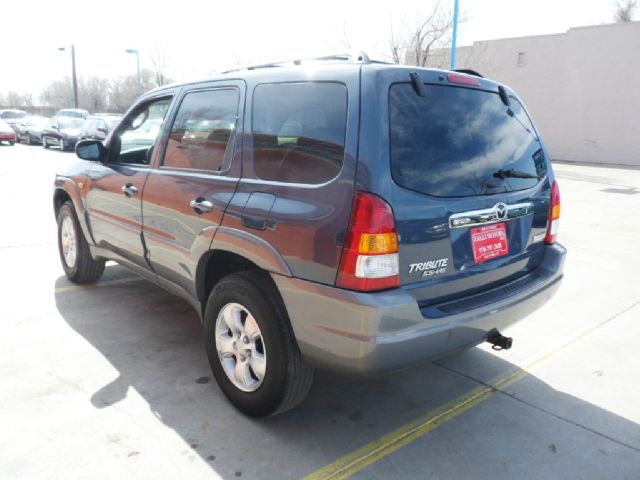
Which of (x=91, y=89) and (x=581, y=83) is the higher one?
(x=91, y=89)

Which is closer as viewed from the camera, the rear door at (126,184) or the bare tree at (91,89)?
the rear door at (126,184)

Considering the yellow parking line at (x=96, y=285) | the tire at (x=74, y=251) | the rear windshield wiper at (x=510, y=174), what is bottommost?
the yellow parking line at (x=96, y=285)

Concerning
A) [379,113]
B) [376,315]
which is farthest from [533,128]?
[376,315]

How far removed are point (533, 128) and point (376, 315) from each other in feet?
5.86

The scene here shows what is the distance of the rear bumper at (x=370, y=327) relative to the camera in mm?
2297

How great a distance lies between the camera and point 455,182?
259 cm

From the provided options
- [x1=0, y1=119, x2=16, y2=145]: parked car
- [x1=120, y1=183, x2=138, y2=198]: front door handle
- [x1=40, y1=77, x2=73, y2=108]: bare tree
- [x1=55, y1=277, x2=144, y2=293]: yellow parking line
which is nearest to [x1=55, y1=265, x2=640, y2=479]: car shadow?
[x1=120, y1=183, x2=138, y2=198]: front door handle

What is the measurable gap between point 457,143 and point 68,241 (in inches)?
156

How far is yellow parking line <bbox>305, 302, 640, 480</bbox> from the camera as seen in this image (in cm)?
254

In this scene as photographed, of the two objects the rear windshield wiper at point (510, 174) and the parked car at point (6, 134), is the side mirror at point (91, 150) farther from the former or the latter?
the parked car at point (6, 134)

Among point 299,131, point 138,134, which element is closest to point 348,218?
point 299,131

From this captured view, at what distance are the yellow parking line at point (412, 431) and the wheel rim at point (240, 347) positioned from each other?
59cm

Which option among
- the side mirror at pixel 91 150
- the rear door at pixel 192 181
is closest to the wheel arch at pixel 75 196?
the side mirror at pixel 91 150

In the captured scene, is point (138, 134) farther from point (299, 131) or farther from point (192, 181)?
point (299, 131)
